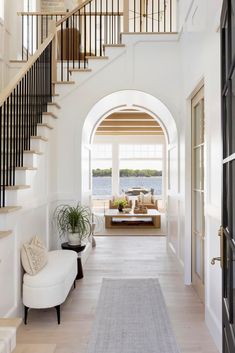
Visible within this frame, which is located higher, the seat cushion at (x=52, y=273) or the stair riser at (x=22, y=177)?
the stair riser at (x=22, y=177)

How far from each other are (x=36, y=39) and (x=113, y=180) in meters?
5.87

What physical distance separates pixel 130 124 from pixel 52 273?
6985mm

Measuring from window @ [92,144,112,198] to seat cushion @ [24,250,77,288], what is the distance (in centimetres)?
839

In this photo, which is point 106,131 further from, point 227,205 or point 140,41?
point 227,205

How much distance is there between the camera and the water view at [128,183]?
→ 12.3 meters

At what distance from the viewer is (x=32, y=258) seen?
301cm

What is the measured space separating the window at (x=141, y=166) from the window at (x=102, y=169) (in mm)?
473

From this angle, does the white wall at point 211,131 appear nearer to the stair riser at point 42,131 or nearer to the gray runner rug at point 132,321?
the gray runner rug at point 132,321

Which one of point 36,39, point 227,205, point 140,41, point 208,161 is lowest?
point 227,205

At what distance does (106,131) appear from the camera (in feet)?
35.3

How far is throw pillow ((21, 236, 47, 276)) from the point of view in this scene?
9.71 ft

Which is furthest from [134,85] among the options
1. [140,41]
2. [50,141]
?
[50,141]

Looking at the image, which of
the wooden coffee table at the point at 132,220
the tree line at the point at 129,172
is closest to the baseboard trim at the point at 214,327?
the wooden coffee table at the point at 132,220

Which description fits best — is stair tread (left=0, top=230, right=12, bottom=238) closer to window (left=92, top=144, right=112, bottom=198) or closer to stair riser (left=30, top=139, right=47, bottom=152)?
stair riser (left=30, top=139, right=47, bottom=152)
